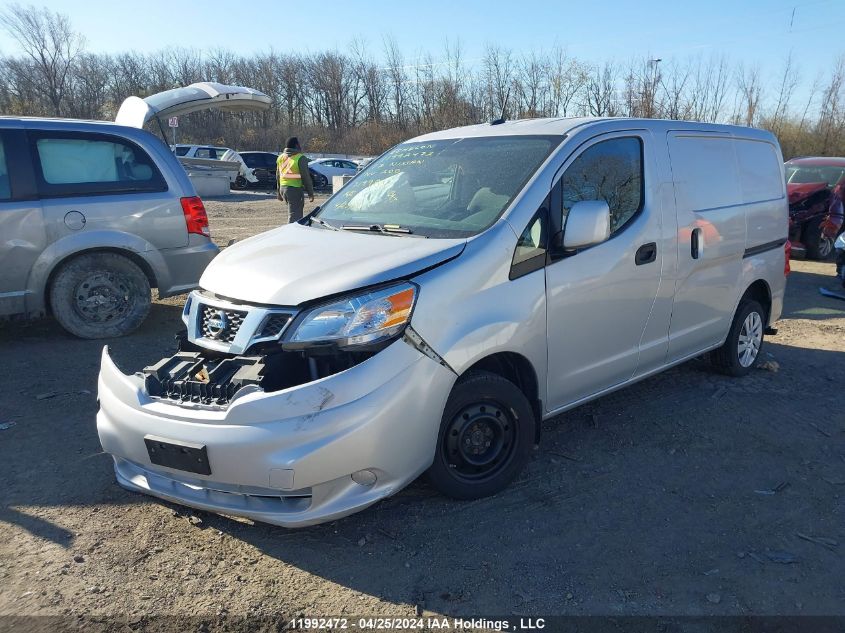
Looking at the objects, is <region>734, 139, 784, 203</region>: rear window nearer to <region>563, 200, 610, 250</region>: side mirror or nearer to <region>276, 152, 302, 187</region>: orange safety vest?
<region>563, 200, 610, 250</region>: side mirror

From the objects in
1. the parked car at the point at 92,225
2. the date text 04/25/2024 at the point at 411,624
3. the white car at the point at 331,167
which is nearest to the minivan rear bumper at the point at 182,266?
the parked car at the point at 92,225

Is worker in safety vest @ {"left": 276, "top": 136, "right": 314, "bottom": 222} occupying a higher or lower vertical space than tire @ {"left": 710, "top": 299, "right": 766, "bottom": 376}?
higher

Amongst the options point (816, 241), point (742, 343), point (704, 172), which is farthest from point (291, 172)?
point (816, 241)

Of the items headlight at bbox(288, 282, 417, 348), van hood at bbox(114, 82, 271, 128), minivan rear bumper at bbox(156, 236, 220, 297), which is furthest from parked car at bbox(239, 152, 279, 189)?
headlight at bbox(288, 282, 417, 348)

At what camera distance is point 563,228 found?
3562 millimetres

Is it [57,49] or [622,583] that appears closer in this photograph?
[622,583]

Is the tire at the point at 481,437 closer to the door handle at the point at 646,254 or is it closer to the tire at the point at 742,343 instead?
the door handle at the point at 646,254

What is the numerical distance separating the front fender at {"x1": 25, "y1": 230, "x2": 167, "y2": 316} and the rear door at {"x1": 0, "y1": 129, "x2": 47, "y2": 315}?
58mm

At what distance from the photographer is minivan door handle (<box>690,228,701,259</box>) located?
447 cm

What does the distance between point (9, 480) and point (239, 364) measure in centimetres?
181

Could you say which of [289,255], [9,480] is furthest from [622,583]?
[9,480]

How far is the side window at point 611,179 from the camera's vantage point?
3754mm

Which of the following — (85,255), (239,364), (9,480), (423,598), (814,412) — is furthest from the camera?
(85,255)

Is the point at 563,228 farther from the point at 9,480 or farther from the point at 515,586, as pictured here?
the point at 9,480
